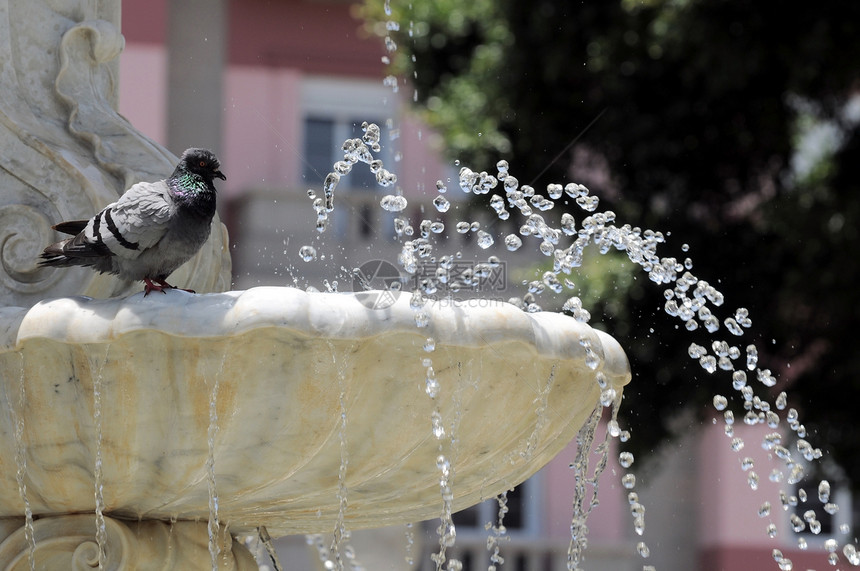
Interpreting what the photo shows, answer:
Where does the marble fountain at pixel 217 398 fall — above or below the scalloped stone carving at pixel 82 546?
above

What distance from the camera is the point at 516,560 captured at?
12.5 meters

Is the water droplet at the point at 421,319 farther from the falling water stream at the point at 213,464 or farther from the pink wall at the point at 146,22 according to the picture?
the pink wall at the point at 146,22

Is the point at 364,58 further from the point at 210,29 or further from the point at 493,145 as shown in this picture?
the point at 493,145

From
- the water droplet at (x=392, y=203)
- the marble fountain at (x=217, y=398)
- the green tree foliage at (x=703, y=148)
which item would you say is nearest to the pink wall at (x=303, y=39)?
the green tree foliage at (x=703, y=148)

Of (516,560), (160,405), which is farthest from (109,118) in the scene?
(516,560)

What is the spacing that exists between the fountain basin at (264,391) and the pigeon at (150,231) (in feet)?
0.81

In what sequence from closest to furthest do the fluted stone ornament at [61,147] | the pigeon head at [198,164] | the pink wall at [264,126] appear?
the pigeon head at [198,164] < the fluted stone ornament at [61,147] < the pink wall at [264,126]

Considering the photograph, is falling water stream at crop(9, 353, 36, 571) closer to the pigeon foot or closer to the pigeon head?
the pigeon foot

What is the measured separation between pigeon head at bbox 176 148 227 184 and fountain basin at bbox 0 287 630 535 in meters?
0.42

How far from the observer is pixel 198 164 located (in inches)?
123

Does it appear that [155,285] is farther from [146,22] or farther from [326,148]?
[326,148]

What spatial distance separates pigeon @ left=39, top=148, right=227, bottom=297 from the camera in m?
3.02

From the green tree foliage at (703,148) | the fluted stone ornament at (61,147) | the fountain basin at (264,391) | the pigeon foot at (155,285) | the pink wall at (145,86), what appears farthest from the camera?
the pink wall at (145,86)

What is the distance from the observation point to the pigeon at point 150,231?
9.89 feet
